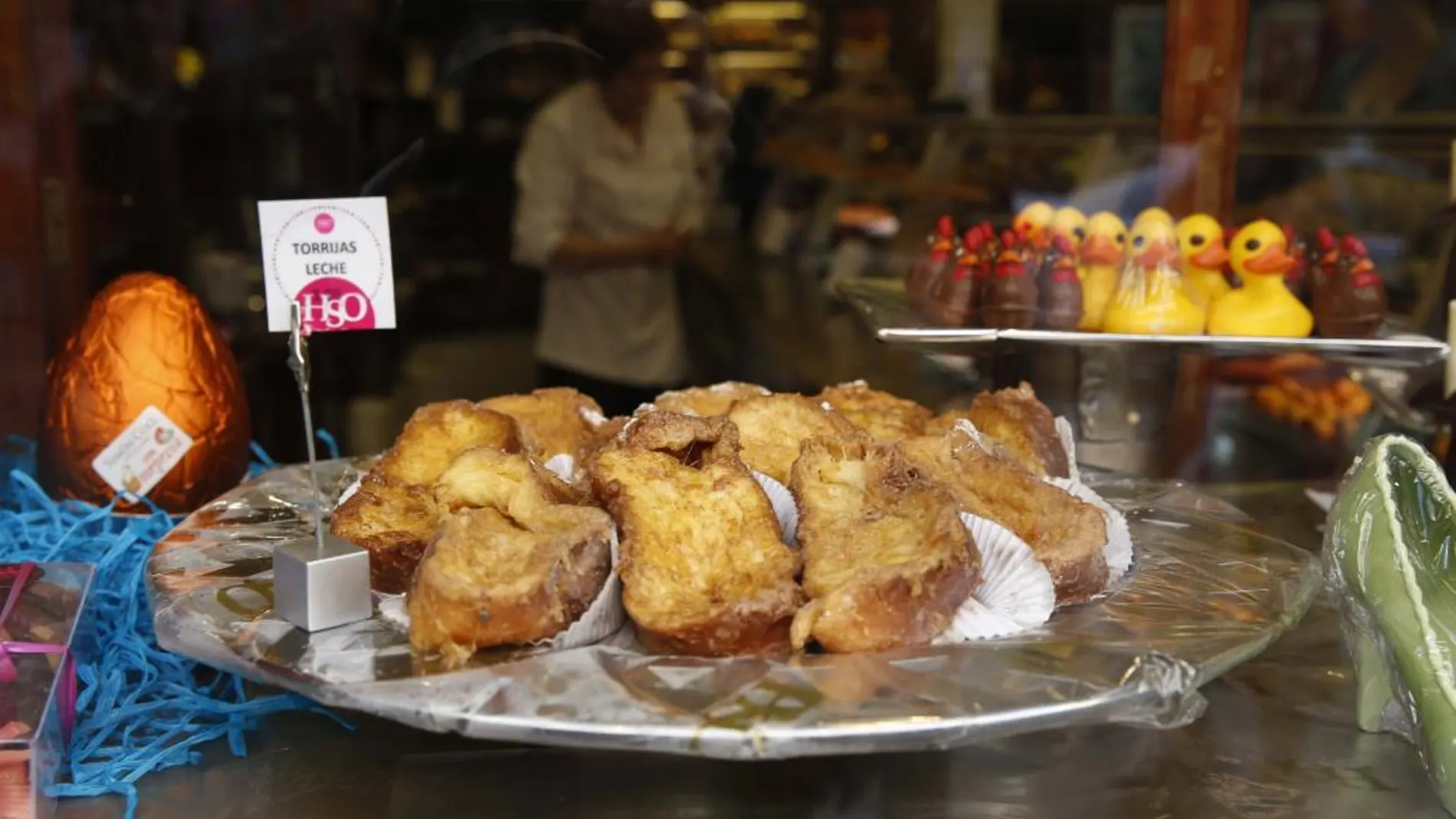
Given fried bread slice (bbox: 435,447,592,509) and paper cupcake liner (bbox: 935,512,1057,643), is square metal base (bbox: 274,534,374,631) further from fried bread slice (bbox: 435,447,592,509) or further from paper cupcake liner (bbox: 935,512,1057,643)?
paper cupcake liner (bbox: 935,512,1057,643)

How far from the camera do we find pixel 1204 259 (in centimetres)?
203

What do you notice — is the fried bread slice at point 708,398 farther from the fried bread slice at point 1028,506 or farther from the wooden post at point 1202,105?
the wooden post at point 1202,105

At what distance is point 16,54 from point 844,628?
1.82 meters

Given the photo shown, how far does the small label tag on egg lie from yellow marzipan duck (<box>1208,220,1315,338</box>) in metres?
1.40

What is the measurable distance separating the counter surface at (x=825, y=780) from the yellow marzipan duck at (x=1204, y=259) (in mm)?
839

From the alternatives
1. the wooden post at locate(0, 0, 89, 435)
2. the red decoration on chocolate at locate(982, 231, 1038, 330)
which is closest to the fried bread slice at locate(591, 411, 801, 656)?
the red decoration on chocolate at locate(982, 231, 1038, 330)

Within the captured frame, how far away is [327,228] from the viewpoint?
137cm

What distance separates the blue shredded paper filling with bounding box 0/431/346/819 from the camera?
3.92 feet

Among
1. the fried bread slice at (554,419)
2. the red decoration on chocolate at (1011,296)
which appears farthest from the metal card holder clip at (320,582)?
the red decoration on chocolate at (1011,296)

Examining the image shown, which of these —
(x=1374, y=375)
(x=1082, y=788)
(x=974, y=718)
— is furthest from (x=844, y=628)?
(x=1374, y=375)

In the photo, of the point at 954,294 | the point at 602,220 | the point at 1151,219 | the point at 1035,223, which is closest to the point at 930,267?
the point at 954,294

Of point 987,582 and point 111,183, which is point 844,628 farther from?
point 111,183

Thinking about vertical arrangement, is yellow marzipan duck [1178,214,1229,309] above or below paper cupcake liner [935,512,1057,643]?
above

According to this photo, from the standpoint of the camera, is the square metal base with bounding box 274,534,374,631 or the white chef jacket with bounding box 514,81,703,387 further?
the white chef jacket with bounding box 514,81,703,387
